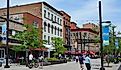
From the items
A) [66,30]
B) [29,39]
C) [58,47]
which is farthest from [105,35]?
[66,30]

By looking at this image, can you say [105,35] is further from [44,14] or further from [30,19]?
[44,14]

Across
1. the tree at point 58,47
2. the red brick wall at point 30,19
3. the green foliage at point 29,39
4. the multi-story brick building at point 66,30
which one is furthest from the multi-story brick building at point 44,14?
the green foliage at point 29,39

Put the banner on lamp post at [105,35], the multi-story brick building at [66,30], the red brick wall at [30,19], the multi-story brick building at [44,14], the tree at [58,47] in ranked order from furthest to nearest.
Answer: the multi-story brick building at [66,30] → the multi-story brick building at [44,14] → the tree at [58,47] → the red brick wall at [30,19] → the banner on lamp post at [105,35]

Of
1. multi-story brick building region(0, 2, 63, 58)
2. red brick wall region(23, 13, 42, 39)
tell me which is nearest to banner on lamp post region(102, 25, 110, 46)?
red brick wall region(23, 13, 42, 39)

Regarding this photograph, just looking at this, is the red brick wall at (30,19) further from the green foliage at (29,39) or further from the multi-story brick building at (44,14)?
the green foliage at (29,39)

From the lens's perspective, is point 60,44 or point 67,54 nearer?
point 60,44

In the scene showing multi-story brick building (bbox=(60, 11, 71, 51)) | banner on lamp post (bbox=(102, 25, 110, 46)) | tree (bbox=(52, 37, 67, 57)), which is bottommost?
tree (bbox=(52, 37, 67, 57))

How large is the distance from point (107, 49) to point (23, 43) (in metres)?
11.7

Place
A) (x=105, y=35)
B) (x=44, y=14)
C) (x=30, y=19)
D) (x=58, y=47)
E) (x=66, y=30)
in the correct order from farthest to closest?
(x=66, y=30), (x=44, y=14), (x=58, y=47), (x=30, y=19), (x=105, y=35)

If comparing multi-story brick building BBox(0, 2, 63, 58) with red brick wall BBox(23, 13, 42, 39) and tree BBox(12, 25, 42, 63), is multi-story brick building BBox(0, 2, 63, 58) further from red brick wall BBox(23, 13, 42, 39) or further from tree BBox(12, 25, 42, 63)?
tree BBox(12, 25, 42, 63)

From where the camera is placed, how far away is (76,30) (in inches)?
4264

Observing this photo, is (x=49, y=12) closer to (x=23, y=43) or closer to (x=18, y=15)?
(x=18, y=15)

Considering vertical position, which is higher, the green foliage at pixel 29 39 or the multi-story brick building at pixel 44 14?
the multi-story brick building at pixel 44 14

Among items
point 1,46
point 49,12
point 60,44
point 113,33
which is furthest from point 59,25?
point 113,33
